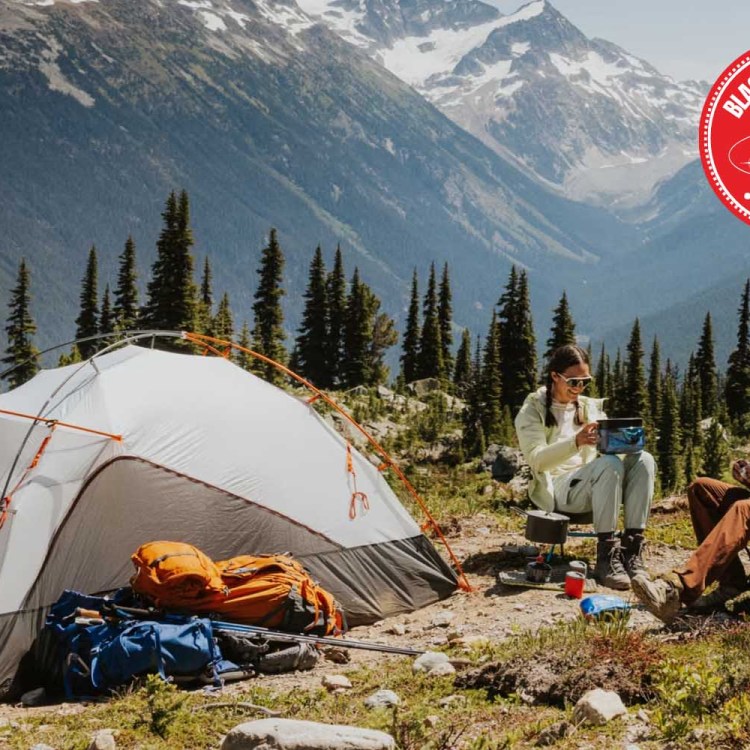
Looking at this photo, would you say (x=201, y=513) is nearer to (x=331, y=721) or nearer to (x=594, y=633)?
(x=331, y=721)

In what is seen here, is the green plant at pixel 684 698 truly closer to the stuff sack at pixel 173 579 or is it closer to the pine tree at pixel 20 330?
the stuff sack at pixel 173 579

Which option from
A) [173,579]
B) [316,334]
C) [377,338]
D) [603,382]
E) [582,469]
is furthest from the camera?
[603,382]

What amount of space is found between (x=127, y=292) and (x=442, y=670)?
237 ft

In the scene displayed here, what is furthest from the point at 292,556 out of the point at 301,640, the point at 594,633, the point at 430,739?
the point at 430,739

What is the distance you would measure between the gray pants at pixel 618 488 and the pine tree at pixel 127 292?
66.6 metres

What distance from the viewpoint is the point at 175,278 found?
63500 millimetres

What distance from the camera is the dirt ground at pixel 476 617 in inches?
281

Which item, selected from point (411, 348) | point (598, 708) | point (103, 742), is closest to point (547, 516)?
point (598, 708)

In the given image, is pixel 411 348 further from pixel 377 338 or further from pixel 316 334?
pixel 316 334

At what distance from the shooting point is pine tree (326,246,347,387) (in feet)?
265

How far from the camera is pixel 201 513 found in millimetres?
8781

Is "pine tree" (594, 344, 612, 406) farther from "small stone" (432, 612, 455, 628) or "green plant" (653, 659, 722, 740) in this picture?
"green plant" (653, 659, 722, 740)

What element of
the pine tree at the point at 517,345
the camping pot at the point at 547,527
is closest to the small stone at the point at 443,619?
the camping pot at the point at 547,527

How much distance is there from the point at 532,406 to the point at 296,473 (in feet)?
8.28
